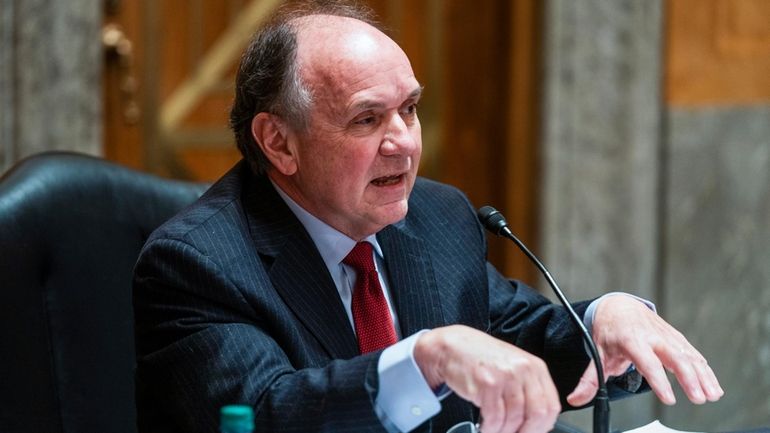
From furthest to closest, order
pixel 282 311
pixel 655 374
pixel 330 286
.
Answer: pixel 330 286
pixel 282 311
pixel 655 374

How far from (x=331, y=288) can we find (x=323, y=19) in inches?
17.8

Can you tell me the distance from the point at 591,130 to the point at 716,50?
1.64 ft

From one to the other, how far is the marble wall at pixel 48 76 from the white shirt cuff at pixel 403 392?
2261 mm

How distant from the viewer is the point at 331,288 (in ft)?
7.33

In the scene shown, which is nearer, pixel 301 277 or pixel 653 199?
pixel 301 277

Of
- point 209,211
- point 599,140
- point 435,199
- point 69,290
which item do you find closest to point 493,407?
point 209,211

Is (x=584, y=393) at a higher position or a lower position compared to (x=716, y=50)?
lower

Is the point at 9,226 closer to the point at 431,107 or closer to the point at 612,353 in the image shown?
the point at 612,353

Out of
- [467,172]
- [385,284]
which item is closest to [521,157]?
[467,172]

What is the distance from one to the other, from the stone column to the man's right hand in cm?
269

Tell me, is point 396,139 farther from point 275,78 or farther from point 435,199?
point 435,199

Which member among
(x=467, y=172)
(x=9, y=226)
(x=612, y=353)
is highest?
(x=9, y=226)

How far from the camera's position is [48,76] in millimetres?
3850

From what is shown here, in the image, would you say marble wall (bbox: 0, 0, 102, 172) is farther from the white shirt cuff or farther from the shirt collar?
the white shirt cuff
